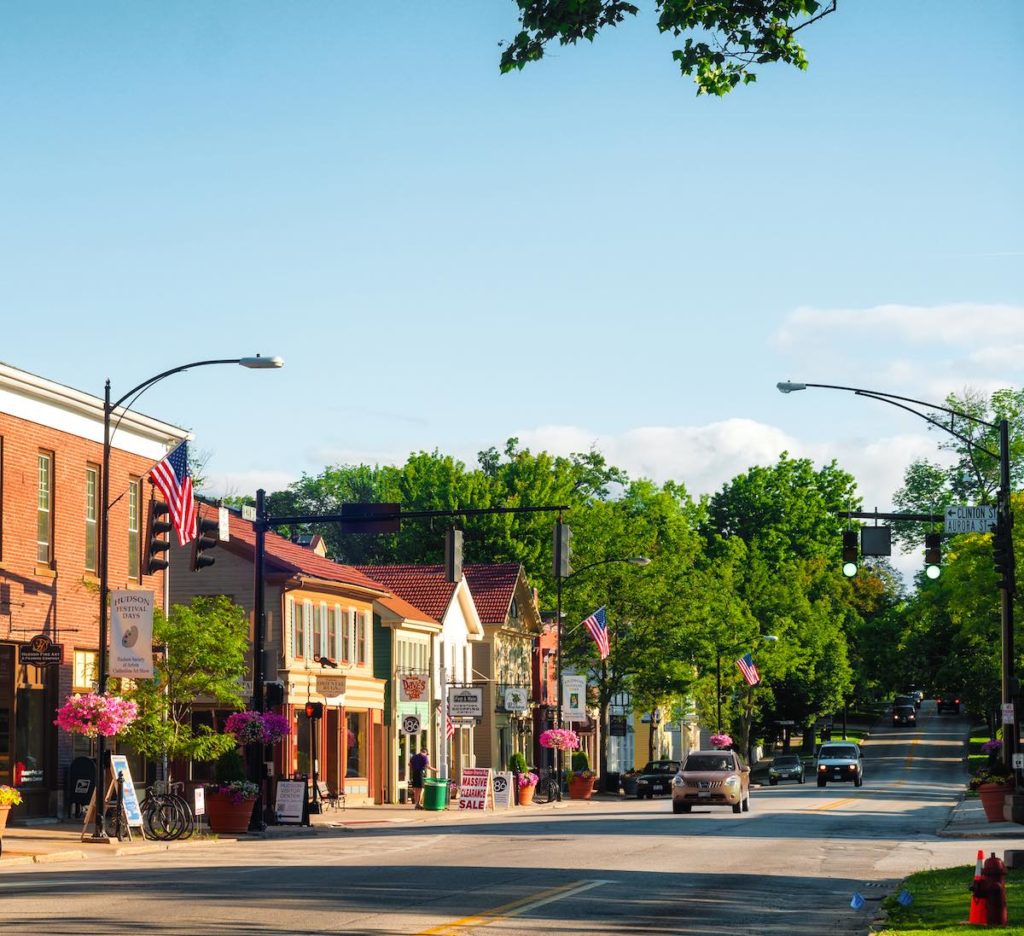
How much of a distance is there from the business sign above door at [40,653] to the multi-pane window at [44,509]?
2.10 metres

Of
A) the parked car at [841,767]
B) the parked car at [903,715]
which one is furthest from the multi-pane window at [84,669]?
the parked car at [903,715]

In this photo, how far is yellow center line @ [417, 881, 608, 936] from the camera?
53.3 ft

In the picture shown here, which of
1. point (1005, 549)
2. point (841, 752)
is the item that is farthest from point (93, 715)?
point (841, 752)

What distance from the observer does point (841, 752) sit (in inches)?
2842

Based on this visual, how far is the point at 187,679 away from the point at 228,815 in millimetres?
3039

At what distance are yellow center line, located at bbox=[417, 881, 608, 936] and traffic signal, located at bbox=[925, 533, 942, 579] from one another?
54.1 ft

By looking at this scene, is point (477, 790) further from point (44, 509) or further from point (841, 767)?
point (841, 767)

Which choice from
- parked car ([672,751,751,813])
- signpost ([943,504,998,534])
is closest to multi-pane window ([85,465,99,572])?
parked car ([672,751,751,813])

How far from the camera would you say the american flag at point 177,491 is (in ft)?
121

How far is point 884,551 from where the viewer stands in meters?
39.1

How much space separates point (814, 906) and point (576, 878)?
12.7 feet

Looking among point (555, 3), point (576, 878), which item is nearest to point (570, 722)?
point (576, 878)

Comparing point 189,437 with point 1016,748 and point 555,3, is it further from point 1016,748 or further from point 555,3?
point 555,3

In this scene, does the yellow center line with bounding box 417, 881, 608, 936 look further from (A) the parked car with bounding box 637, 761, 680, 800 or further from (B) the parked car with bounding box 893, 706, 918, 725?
(B) the parked car with bounding box 893, 706, 918, 725
